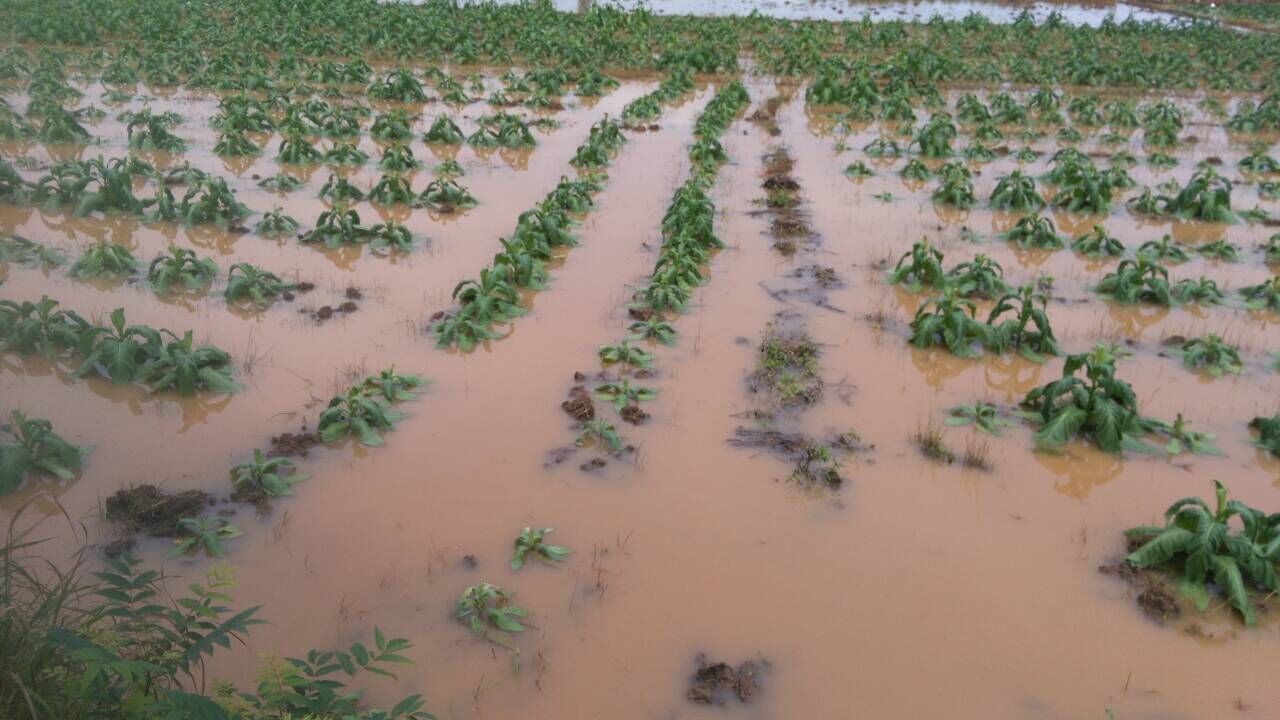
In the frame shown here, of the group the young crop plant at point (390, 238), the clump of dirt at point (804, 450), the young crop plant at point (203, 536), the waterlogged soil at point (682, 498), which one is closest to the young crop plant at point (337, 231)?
the young crop plant at point (390, 238)

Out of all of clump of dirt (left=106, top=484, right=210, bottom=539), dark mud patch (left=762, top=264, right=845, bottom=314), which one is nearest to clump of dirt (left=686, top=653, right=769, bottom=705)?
clump of dirt (left=106, top=484, right=210, bottom=539)

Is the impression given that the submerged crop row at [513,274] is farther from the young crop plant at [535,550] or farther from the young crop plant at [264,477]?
the young crop plant at [535,550]

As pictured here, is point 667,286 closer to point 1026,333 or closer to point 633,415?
point 633,415

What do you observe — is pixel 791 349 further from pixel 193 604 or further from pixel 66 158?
pixel 66 158

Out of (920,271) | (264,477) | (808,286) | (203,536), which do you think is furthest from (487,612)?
(920,271)

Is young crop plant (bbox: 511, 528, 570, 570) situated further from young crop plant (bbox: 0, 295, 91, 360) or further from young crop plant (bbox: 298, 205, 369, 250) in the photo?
young crop plant (bbox: 298, 205, 369, 250)

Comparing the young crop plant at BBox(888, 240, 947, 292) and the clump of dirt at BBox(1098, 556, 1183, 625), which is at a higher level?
the young crop plant at BBox(888, 240, 947, 292)
